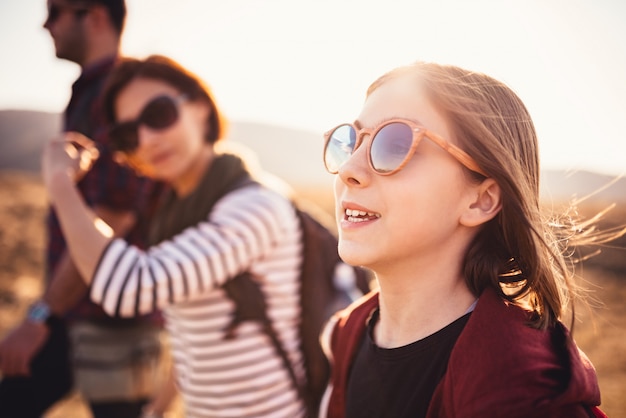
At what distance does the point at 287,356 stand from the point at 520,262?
1190mm

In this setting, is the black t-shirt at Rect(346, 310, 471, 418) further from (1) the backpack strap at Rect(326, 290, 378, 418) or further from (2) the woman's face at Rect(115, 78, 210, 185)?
(2) the woman's face at Rect(115, 78, 210, 185)

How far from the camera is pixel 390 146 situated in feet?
4.21

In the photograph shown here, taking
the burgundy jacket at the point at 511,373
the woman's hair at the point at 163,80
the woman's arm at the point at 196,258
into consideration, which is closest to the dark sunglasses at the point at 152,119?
the woman's hair at the point at 163,80

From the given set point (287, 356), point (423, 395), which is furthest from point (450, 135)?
point (287, 356)

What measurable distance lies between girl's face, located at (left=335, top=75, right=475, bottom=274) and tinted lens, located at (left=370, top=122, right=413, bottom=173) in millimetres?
29

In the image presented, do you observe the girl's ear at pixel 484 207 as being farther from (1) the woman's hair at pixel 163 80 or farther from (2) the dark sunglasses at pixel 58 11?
(2) the dark sunglasses at pixel 58 11

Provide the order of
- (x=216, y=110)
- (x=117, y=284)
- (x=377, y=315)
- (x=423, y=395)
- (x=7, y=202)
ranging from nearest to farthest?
(x=423, y=395), (x=377, y=315), (x=117, y=284), (x=216, y=110), (x=7, y=202)

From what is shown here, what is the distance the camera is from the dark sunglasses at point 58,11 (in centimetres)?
279

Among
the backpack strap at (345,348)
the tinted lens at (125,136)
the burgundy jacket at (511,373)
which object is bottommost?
the backpack strap at (345,348)

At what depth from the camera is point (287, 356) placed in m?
2.12

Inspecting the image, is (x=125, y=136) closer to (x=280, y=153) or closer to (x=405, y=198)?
(x=405, y=198)

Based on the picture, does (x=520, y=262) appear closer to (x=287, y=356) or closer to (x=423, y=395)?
(x=423, y=395)

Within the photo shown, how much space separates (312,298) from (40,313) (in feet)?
5.14

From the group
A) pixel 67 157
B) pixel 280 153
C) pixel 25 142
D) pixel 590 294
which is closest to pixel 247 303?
pixel 67 157
